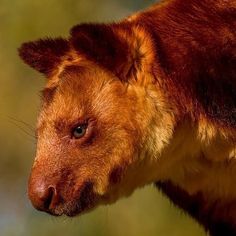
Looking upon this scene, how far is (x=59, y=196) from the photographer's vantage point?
7262 millimetres

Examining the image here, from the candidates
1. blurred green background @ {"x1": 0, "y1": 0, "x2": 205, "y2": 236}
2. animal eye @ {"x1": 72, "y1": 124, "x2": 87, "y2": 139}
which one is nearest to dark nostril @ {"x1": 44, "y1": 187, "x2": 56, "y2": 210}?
animal eye @ {"x1": 72, "y1": 124, "x2": 87, "y2": 139}

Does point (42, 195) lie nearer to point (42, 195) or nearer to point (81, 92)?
point (42, 195)

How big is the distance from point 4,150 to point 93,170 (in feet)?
29.2

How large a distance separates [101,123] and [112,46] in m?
0.49

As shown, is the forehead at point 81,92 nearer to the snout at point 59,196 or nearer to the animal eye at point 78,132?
the animal eye at point 78,132

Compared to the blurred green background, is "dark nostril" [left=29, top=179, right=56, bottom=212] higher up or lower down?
higher up

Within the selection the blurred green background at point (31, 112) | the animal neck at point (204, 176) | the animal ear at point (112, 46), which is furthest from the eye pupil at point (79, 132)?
the blurred green background at point (31, 112)

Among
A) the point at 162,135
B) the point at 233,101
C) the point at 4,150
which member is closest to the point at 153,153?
the point at 162,135

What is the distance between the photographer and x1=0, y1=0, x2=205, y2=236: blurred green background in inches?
566

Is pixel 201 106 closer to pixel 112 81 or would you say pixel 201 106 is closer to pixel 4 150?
pixel 112 81

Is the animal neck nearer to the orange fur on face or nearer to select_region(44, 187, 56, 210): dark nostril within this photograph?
the orange fur on face

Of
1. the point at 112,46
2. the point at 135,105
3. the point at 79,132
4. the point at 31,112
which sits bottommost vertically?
the point at 31,112

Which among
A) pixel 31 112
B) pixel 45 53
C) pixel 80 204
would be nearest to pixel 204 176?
pixel 80 204

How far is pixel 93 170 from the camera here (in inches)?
290
